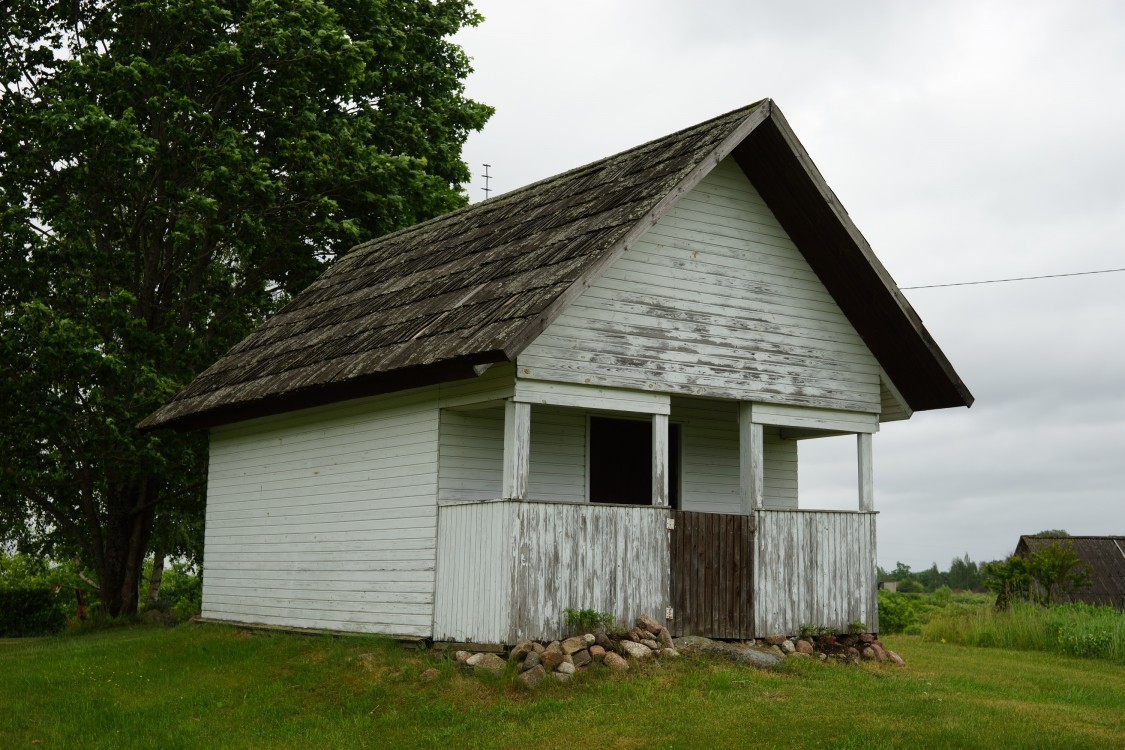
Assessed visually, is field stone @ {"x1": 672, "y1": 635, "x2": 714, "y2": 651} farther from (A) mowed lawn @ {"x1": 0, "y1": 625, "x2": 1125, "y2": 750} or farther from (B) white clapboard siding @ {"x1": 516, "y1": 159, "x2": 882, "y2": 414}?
(B) white clapboard siding @ {"x1": 516, "y1": 159, "x2": 882, "y2": 414}

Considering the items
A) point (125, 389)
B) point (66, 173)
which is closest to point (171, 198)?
point (66, 173)

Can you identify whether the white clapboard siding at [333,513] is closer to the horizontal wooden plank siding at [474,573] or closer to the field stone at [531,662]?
the horizontal wooden plank siding at [474,573]

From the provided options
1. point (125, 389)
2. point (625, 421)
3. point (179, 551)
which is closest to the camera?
point (625, 421)

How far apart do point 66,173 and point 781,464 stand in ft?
50.2

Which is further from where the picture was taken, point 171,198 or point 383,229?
point 383,229

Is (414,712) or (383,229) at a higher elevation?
(383,229)

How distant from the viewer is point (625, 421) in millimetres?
18109

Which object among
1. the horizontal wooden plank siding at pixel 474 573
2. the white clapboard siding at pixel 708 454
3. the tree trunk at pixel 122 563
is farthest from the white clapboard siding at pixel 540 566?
the tree trunk at pixel 122 563

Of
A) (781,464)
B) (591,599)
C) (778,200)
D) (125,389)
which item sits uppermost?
(778,200)

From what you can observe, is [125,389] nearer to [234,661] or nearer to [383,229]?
[383,229]

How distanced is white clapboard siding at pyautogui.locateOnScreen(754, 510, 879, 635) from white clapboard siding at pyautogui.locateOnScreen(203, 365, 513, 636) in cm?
434

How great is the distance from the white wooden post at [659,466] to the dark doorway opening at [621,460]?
212 cm

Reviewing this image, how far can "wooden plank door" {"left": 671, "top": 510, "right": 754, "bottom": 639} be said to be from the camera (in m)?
15.7

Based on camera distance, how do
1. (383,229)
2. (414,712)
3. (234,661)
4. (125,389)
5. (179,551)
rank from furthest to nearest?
(179,551) < (383,229) < (125,389) < (234,661) < (414,712)
